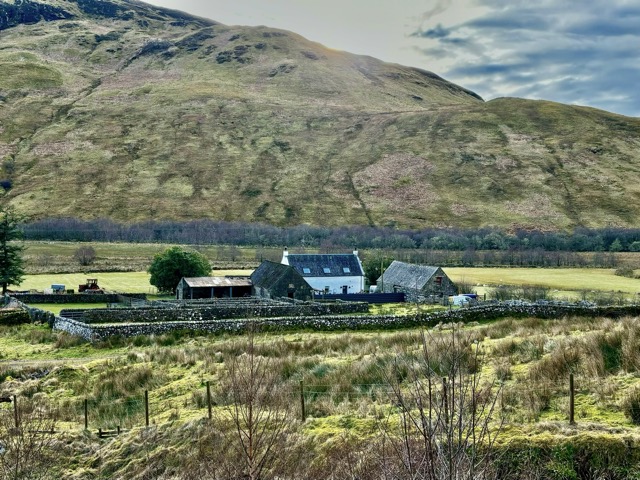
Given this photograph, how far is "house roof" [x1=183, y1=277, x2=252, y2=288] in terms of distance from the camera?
177 feet

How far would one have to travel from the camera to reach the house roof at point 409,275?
187 feet

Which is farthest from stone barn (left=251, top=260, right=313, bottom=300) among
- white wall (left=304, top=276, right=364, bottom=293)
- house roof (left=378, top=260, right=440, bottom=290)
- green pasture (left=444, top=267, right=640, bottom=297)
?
green pasture (left=444, top=267, right=640, bottom=297)

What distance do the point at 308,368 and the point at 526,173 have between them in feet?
569

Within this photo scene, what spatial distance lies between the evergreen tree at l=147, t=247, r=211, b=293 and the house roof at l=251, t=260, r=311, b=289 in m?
6.03

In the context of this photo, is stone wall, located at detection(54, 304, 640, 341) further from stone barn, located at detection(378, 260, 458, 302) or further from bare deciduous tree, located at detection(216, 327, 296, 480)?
bare deciduous tree, located at detection(216, 327, 296, 480)

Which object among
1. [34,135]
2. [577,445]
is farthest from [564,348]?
[34,135]

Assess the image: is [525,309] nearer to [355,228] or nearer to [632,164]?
[355,228]

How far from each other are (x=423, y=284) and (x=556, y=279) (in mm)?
28878

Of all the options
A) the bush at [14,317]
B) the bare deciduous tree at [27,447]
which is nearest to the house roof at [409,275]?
the bush at [14,317]

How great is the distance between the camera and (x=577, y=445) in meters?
10.5

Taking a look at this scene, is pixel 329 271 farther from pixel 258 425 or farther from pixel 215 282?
pixel 258 425

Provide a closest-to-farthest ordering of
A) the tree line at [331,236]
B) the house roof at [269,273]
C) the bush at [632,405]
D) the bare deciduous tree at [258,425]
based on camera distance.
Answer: the bare deciduous tree at [258,425] → the bush at [632,405] → the house roof at [269,273] → the tree line at [331,236]

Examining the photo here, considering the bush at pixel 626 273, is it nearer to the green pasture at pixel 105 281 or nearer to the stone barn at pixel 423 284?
the stone barn at pixel 423 284

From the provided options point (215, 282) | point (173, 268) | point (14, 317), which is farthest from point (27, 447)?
point (173, 268)
